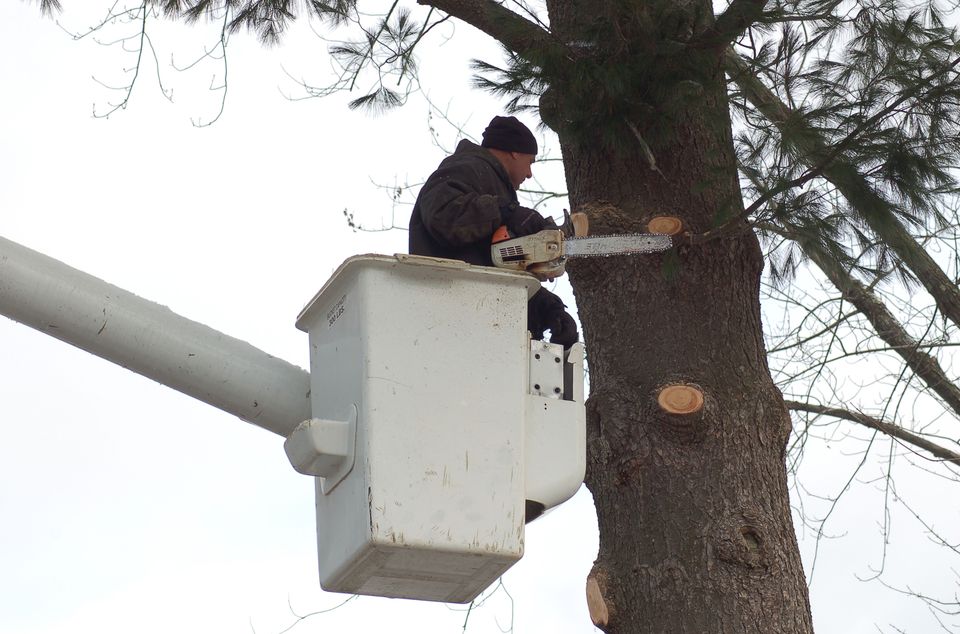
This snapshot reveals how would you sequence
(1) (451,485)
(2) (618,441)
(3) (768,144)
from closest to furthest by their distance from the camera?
(1) (451,485) → (2) (618,441) → (3) (768,144)

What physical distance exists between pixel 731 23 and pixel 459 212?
0.92 metres

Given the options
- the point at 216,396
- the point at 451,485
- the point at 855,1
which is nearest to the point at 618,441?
the point at 451,485

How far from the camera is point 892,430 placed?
5.86 m

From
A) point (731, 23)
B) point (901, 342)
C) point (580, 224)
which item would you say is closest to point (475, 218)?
point (580, 224)

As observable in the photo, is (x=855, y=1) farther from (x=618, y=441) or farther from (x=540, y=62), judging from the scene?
(x=618, y=441)

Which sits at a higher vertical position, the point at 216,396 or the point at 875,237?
the point at 875,237

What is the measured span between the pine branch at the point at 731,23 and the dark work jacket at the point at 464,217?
67cm

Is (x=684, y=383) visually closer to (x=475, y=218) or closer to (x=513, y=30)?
(x=475, y=218)

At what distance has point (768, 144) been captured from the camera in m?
3.75

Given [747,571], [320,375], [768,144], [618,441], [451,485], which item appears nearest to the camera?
[451,485]

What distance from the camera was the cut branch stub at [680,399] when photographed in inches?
134

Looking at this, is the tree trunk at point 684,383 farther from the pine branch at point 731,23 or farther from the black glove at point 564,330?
the black glove at point 564,330

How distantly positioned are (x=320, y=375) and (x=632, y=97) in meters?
1.32

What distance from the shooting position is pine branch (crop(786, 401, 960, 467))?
19.0 feet
